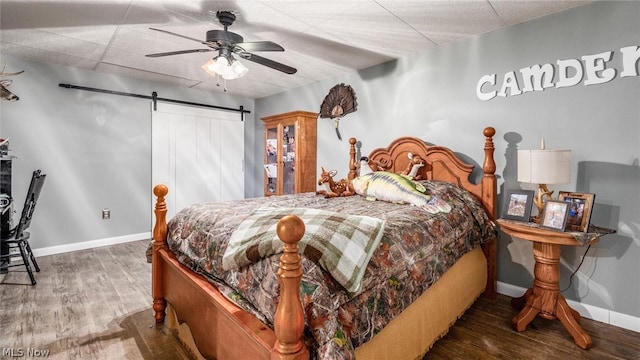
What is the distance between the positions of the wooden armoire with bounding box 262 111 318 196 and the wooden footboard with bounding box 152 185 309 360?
7.53 ft

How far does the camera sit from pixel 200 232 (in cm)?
181

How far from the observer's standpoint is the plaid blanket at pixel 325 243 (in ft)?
3.91

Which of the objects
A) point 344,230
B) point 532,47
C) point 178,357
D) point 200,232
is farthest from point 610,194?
point 178,357

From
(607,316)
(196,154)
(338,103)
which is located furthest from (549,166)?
(196,154)

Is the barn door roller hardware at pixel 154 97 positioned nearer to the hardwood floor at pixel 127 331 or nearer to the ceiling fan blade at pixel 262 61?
the hardwood floor at pixel 127 331

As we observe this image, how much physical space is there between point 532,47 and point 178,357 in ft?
11.2

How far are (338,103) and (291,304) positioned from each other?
11.3 feet

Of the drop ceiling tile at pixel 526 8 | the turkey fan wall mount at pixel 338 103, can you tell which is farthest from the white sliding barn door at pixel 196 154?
the drop ceiling tile at pixel 526 8

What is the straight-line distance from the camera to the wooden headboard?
8.43ft

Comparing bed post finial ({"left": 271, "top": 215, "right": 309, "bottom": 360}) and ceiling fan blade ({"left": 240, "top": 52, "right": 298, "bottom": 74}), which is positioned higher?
A: ceiling fan blade ({"left": 240, "top": 52, "right": 298, "bottom": 74})

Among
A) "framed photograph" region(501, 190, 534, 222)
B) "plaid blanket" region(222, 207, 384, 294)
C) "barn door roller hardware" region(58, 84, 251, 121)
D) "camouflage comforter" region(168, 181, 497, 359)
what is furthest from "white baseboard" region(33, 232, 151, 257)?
"framed photograph" region(501, 190, 534, 222)

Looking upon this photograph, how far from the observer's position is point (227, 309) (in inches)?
52.8

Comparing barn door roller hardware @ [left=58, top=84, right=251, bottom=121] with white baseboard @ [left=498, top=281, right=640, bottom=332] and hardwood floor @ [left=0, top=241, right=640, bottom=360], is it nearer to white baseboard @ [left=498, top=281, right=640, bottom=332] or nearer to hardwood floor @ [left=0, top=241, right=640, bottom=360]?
hardwood floor @ [left=0, top=241, right=640, bottom=360]

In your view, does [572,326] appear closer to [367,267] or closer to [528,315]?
[528,315]
